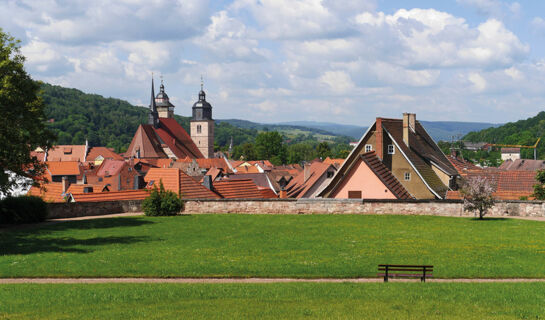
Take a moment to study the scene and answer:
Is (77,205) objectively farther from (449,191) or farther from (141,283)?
(449,191)

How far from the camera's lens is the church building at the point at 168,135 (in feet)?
440

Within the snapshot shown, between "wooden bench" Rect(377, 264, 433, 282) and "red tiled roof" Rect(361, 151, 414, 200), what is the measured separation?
2275 centimetres

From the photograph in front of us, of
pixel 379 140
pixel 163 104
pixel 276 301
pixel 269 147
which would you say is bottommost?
pixel 276 301

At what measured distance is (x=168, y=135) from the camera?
475ft

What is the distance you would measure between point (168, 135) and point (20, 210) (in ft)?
376

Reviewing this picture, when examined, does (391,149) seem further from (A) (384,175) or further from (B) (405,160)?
(A) (384,175)

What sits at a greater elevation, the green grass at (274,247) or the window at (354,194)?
the window at (354,194)

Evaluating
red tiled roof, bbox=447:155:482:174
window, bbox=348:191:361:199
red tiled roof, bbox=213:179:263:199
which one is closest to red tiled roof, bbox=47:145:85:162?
red tiled roof, bbox=447:155:482:174

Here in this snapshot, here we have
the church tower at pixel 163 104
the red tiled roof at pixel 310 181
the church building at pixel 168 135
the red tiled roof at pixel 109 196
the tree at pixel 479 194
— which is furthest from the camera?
the church tower at pixel 163 104

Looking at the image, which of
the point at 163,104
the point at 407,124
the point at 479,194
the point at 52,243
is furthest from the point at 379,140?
the point at 163,104

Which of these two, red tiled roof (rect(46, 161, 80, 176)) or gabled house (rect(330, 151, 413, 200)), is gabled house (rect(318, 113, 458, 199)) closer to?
gabled house (rect(330, 151, 413, 200))

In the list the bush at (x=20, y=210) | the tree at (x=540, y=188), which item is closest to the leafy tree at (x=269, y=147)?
the tree at (x=540, y=188)

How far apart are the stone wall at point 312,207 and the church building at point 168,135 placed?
97353 millimetres

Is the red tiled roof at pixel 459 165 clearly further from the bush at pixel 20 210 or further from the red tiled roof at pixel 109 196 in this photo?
the bush at pixel 20 210
